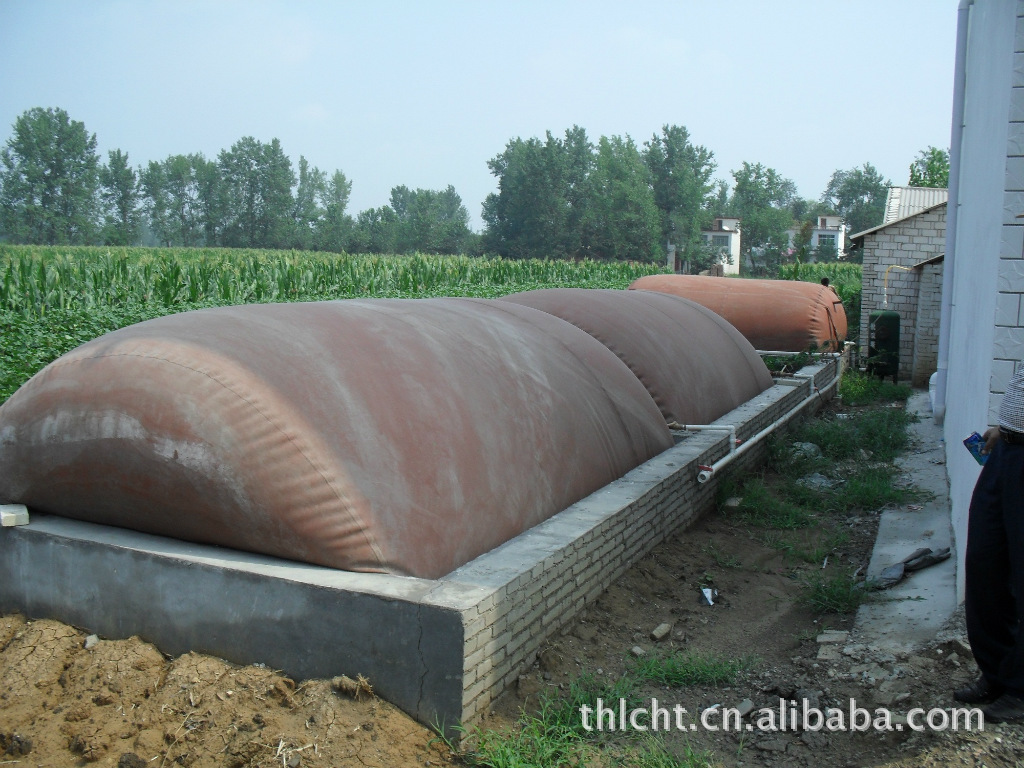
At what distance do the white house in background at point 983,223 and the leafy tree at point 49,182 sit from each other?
208 feet

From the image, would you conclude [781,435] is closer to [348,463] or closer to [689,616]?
[689,616]

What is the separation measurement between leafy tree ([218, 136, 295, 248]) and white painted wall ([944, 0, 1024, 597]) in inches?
2947

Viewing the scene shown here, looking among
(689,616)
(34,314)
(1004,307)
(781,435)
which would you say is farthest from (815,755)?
(34,314)

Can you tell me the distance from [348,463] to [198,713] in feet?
3.70

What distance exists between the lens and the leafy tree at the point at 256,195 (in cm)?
7662

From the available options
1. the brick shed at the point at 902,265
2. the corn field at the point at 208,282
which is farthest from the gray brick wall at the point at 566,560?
the brick shed at the point at 902,265

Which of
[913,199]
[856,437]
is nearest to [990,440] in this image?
[856,437]

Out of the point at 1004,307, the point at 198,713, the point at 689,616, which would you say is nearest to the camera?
the point at 198,713

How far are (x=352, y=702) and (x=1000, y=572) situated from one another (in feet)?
8.71

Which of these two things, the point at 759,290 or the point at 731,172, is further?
the point at 731,172

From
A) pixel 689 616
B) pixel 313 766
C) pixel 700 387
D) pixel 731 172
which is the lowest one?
pixel 689 616

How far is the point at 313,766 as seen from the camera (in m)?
2.82

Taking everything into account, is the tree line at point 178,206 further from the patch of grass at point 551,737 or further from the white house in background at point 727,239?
the patch of grass at point 551,737

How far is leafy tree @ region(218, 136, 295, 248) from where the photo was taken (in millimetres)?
76625
